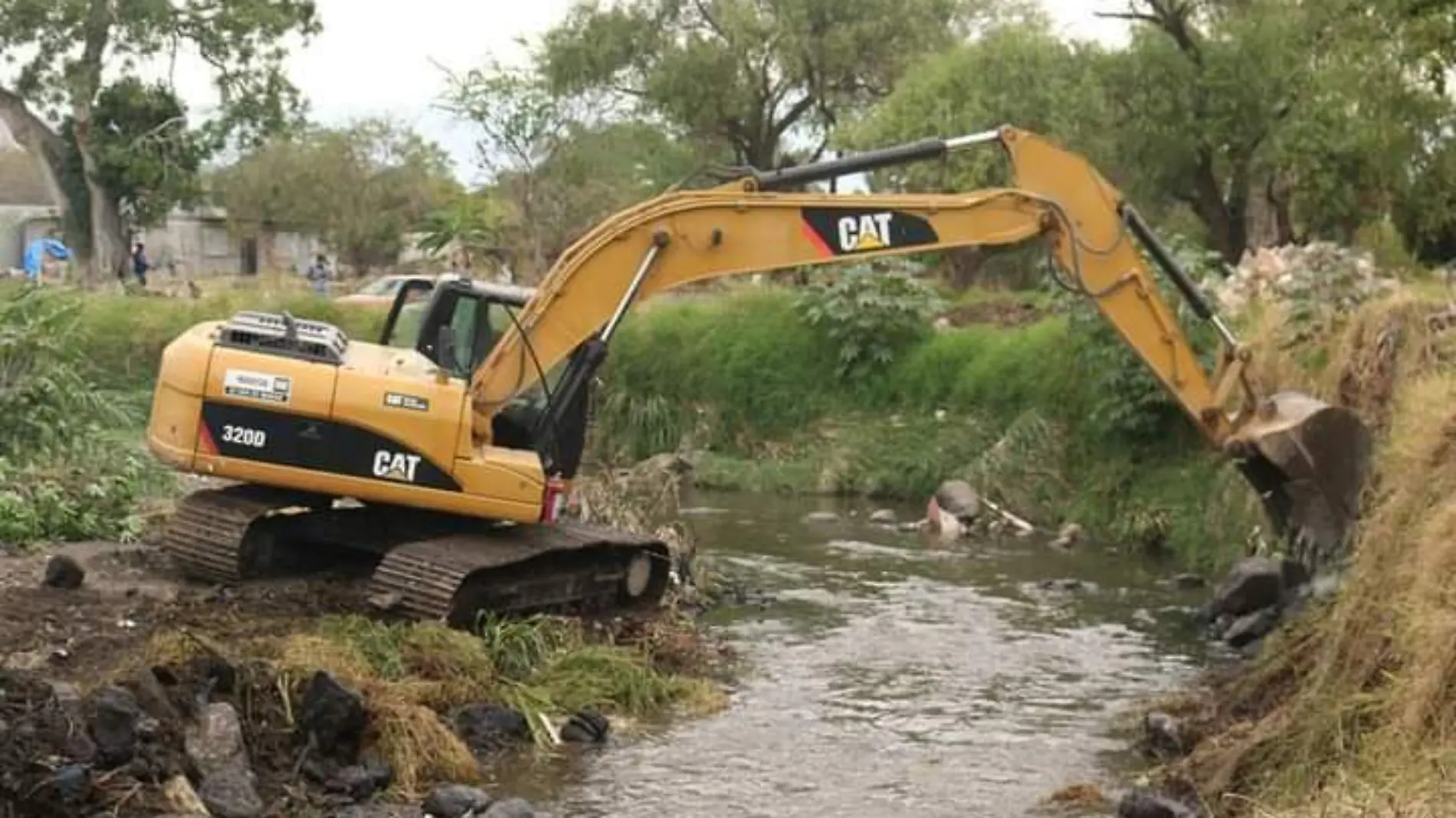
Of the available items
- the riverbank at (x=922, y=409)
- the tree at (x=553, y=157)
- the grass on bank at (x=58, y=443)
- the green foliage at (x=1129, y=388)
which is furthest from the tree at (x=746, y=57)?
the grass on bank at (x=58, y=443)

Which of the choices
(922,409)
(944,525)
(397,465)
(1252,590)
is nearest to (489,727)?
(397,465)

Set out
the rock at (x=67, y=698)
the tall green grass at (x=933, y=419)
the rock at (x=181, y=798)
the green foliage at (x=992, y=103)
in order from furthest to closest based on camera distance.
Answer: the green foliage at (x=992, y=103) < the tall green grass at (x=933, y=419) < the rock at (x=67, y=698) < the rock at (x=181, y=798)

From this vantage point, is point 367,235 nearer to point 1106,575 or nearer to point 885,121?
point 885,121

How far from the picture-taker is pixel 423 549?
12.6 m

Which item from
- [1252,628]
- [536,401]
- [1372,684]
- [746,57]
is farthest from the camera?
[746,57]

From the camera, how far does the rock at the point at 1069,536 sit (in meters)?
19.9

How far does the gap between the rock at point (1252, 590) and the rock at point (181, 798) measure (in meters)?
8.61

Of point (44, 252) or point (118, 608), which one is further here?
point (44, 252)

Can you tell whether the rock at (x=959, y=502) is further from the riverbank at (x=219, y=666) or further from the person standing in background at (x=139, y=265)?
the person standing in background at (x=139, y=265)

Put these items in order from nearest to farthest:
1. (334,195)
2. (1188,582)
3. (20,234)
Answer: (1188,582) < (20,234) < (334,195)

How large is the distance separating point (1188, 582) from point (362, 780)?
382 inches

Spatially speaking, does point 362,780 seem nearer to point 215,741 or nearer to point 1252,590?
point 215,741

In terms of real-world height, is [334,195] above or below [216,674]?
above

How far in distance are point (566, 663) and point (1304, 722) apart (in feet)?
14.9
